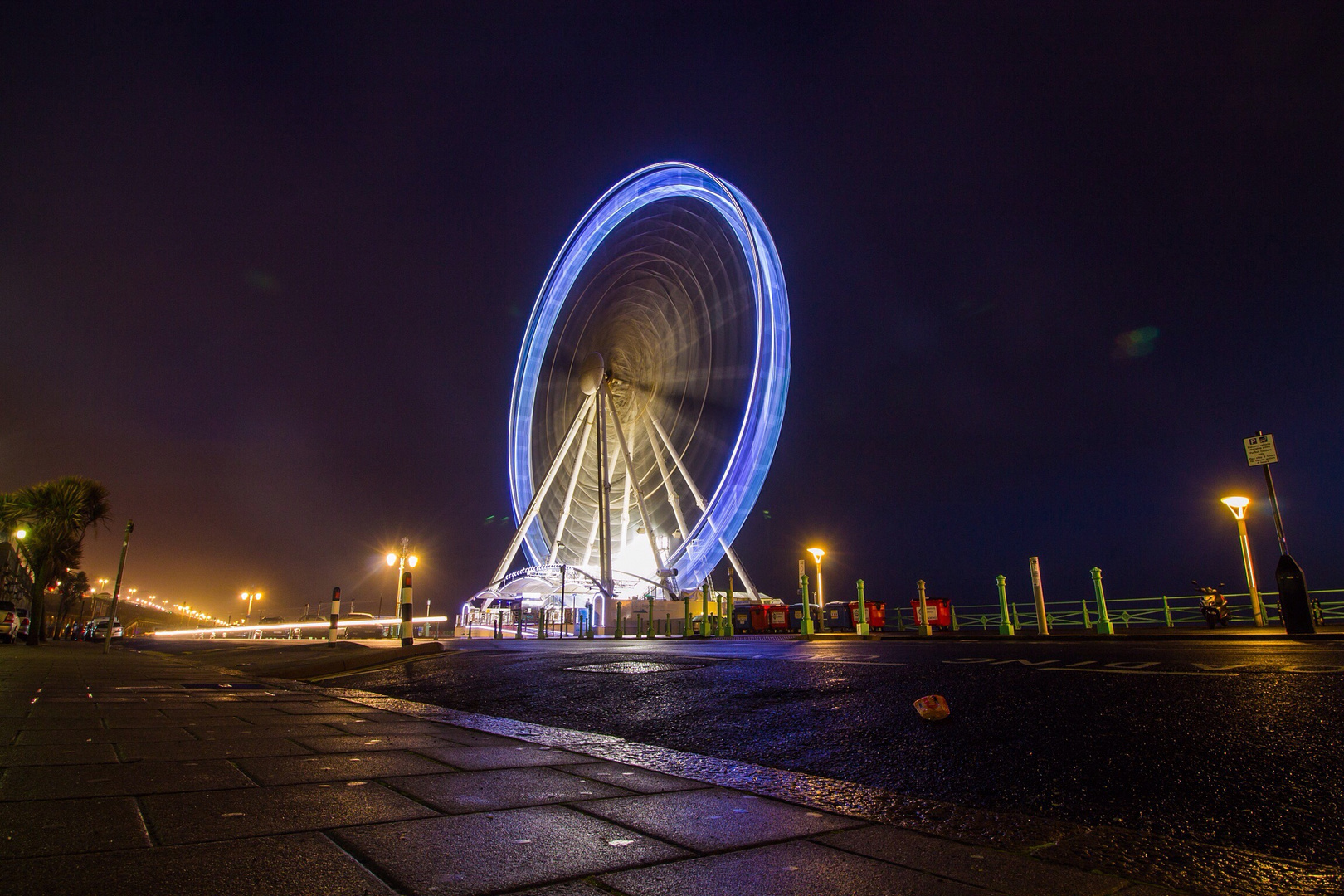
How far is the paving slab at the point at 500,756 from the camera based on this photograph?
285 cm

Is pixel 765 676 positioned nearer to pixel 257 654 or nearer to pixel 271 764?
pixel 271 764

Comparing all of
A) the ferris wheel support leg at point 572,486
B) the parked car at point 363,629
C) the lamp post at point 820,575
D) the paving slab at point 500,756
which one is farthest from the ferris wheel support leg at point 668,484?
the paving slab at point 500,756

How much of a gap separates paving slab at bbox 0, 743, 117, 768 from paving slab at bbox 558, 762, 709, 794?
5.88 ft

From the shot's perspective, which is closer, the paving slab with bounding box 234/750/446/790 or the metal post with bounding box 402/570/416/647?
the paving slab with bounding box 234/750/446/790

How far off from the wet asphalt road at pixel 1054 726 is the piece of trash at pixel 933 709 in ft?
0.13

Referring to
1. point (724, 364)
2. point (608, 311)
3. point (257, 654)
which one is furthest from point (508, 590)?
point (257, 654)

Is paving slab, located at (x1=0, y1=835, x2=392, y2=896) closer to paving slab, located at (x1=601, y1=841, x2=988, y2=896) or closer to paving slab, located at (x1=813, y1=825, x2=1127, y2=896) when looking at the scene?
paving slab, located at (x1=601, y1=841, x2=988, y2=896)

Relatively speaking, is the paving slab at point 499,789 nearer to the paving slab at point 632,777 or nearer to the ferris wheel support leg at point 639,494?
the paving slab at point 632,777

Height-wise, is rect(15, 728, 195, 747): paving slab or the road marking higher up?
the road marking

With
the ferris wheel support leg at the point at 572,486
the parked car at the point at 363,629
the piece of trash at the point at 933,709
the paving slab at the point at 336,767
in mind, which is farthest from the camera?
the parked car at the point at 363,629

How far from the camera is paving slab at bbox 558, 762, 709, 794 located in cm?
250

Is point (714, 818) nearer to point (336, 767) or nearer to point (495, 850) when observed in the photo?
point (495, 850)

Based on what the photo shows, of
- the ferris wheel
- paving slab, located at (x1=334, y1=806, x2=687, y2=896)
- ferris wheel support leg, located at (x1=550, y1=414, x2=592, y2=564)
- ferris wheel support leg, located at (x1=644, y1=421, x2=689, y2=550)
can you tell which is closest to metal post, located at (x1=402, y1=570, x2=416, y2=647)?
paving slab, located at (x1=334, y1=806, x2=687, y2=896)

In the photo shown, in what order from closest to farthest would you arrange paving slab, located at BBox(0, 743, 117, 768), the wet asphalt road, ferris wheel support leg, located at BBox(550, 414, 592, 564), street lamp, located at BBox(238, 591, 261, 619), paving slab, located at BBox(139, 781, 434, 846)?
paving slab, located at BBox(139, 781, 434, 846)
the wet asphalt road
paving slab, located at BBox(0, 743, 117, 768)
ferris wheel support leg, located at BBox(550, 414, 592, 564)
street lamp, located at BBox(238, 591, 261, 619)
